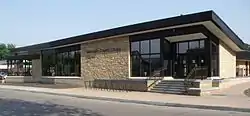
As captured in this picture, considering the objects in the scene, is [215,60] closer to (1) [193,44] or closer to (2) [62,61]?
(1) [193,44]

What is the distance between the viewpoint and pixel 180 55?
105ft

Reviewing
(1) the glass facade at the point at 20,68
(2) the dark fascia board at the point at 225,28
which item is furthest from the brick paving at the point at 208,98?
(1) the glass facade at the point at 20,68

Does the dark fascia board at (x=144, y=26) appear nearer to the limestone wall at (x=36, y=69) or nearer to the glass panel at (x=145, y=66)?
the glass panel at (x=145, y=66)

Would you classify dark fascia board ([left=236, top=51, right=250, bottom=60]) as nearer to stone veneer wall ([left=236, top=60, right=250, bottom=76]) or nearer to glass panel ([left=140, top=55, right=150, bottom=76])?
stone veneer wall ([left=236, top=60, right=250, bottom=76])

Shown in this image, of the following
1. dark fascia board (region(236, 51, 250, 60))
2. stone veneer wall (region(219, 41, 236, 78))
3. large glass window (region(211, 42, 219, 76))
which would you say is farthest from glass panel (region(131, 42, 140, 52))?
dark fascia board (region(236, 51, 250, 60))

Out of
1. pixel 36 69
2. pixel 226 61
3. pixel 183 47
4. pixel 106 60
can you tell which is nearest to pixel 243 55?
pixel 226 61

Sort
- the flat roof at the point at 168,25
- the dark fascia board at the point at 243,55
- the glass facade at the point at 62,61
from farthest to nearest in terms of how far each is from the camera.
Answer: the glass facade at the point at 62,61 < the dark fascia board at the point at 243,55 < the flat roof at the point at 168,25

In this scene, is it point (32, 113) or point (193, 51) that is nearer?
point (32, 113)

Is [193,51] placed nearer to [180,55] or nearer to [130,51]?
[180,55]

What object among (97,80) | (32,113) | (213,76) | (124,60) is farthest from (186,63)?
(32,113)

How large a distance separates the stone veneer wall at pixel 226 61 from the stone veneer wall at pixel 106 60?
7.83m

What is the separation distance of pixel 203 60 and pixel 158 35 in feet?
13.7

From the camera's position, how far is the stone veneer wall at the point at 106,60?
33250 mm

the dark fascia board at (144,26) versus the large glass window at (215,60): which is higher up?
the dark fascia board at (144,26)
